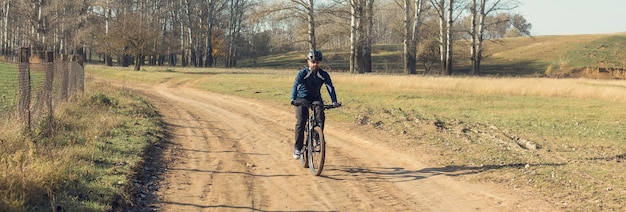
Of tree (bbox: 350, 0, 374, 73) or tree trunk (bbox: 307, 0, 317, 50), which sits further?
tree trunk (bbox: 307, 0, 317, 50)

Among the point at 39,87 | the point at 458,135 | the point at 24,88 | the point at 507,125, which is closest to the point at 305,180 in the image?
the point at 24,88

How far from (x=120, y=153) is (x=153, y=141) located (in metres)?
1.59

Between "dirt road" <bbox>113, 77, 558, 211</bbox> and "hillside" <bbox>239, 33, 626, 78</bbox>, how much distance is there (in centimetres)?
3585

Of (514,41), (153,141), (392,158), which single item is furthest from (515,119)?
(514,41)

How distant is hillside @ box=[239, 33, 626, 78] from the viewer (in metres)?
50.0

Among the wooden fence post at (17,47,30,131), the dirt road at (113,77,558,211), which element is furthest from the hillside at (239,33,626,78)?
the wooden fence post at (17,47,30,131)

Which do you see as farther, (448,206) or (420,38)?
(420,38)

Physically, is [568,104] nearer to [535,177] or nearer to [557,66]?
[535,177]

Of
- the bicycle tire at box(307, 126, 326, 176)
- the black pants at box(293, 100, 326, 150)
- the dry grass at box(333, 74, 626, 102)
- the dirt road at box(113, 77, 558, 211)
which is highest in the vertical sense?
the dry grass at box(333, 74, 626, 102)

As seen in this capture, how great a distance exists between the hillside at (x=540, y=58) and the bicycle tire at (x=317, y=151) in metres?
38.0

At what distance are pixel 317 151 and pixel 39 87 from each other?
6074 mm

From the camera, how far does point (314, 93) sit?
25.2 ft

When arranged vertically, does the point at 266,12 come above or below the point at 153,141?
above

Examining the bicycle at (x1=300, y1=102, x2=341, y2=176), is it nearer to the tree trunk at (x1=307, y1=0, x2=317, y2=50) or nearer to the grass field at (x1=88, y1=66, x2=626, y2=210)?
the grass field at (x1=88, y1=66, x2=626, y2=210)
